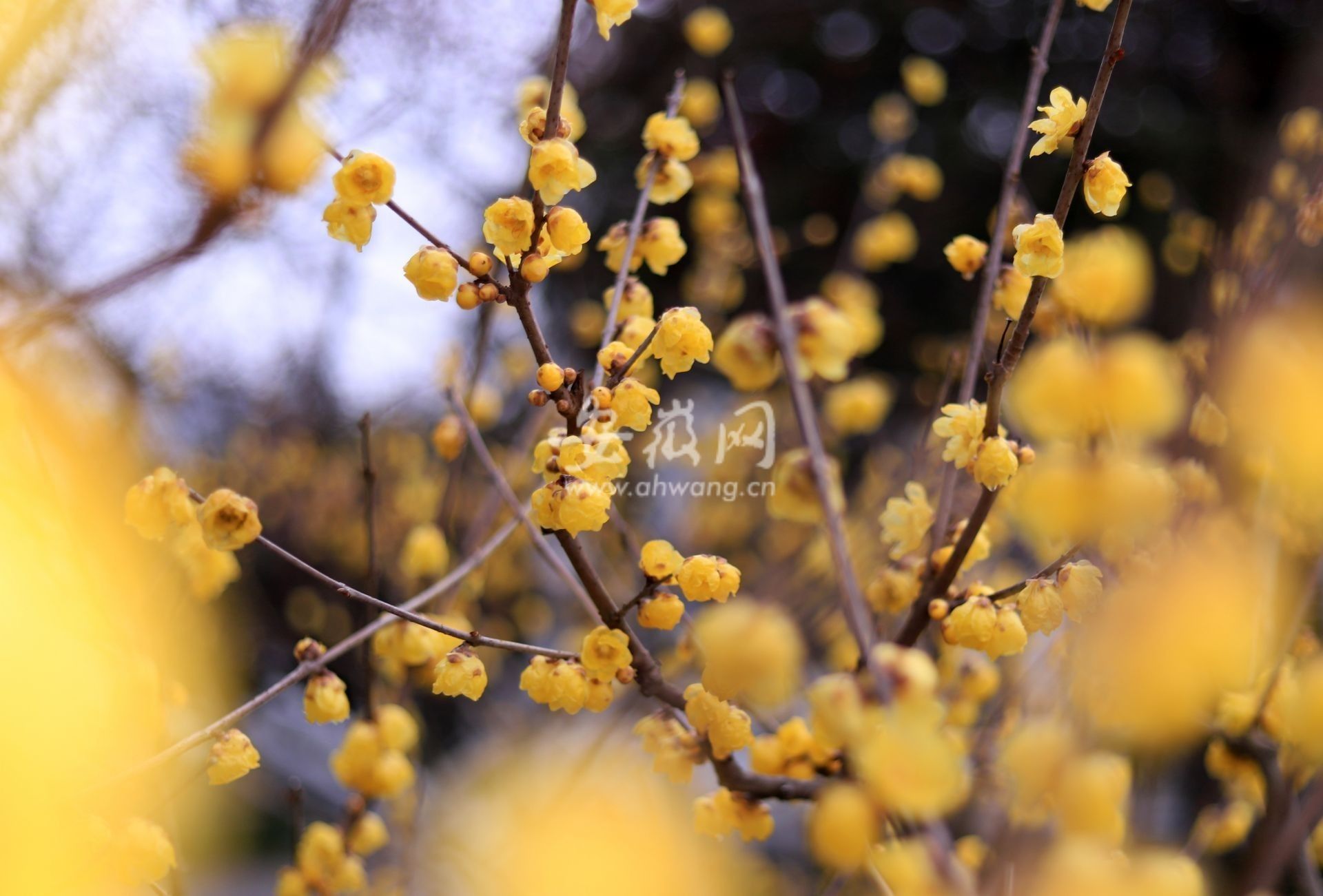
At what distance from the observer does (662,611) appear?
0.80 m

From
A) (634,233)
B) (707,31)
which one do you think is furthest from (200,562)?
(707,31)

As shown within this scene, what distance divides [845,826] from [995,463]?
0.37 metres

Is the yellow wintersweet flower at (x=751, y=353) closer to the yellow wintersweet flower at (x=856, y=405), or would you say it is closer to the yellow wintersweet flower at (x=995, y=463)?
the yellow wintersweet flower at (x=995, y=463)

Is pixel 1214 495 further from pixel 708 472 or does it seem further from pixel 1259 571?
pixel 708 472

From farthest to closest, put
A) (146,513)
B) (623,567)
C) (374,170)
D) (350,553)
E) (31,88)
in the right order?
(350,553) → (623,567) → (31,88) → (146,513) → (374,170)

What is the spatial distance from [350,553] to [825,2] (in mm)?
3360

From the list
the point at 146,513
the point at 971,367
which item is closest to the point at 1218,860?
the point at 971,367

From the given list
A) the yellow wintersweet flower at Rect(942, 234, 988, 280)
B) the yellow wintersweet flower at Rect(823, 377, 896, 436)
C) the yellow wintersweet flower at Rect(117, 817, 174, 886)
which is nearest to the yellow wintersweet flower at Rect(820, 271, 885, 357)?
the yellow wintersweet flower at Rect(823, 377, 896, 436)

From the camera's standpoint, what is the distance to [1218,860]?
2.38m

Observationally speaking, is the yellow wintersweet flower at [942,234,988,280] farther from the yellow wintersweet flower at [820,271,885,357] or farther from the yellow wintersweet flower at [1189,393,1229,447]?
the yellow wintersweet flower at [820,271,885,357]

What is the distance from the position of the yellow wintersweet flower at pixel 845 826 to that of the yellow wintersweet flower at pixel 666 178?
0.72 m

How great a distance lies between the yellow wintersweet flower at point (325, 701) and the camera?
0.93 meters

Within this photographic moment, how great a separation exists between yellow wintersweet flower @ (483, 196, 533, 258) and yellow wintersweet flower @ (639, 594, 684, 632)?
347mm

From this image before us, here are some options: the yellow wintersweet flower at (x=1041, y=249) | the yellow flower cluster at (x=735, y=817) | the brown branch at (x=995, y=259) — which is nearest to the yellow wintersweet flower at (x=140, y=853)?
the yellow flower cluster at (x=735, y=817)
